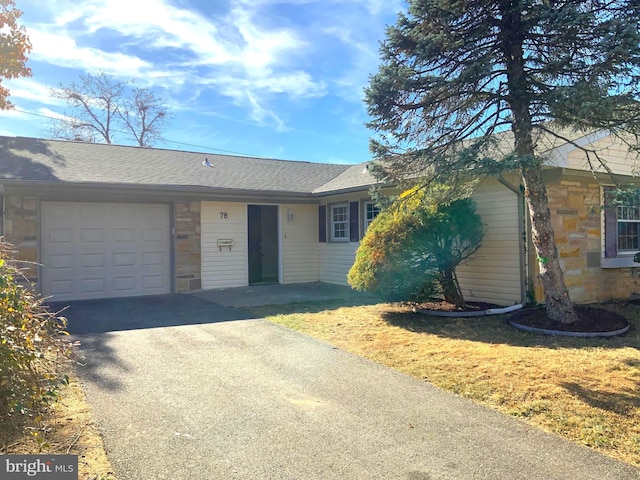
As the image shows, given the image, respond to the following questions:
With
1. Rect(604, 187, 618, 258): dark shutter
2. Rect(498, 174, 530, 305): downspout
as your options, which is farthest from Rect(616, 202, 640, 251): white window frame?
Rect(498, 174, 530, 305): downspout

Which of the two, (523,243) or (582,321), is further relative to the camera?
(523,243)

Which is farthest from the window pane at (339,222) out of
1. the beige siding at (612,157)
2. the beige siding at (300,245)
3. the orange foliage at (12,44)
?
the orange foliage at (12,44)

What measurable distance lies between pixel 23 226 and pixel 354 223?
7.30 m

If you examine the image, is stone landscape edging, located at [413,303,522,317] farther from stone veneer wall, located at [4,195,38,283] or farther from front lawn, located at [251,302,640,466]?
stone veneer wall, located at [4,195,38,283]

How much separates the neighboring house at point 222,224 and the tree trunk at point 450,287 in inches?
38.1

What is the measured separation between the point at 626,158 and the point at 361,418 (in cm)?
845

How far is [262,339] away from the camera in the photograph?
6105 mm

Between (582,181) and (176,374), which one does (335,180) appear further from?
(176,374)

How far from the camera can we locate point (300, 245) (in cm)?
1270

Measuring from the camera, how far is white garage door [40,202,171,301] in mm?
9531

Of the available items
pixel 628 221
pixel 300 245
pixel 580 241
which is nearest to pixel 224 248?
pixel 300 245

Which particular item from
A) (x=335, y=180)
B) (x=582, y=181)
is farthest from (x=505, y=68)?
(x=335, y=180)

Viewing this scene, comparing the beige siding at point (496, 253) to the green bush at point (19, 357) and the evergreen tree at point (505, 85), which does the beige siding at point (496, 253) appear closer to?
the evergreen tree at point (505, 85)

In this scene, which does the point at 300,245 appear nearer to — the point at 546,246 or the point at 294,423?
the point at 546,246
